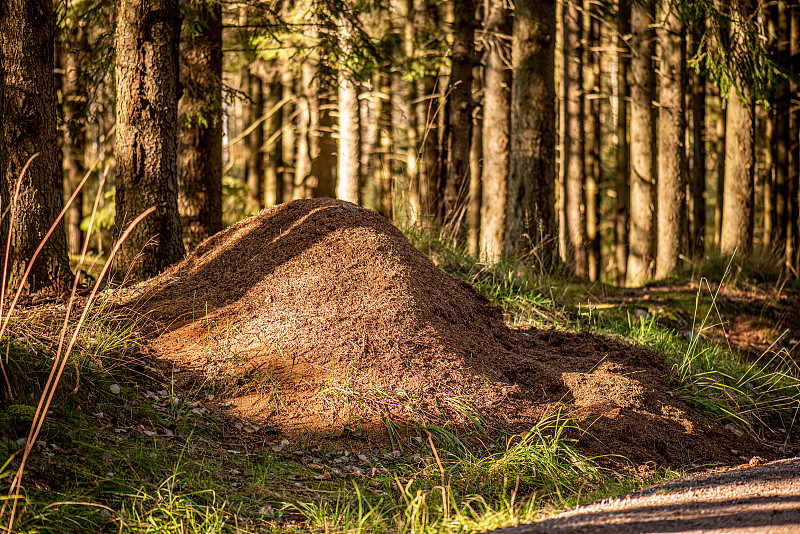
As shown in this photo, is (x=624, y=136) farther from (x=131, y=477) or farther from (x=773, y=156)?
(x=131, y=477)

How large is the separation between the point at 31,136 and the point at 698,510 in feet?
16.1

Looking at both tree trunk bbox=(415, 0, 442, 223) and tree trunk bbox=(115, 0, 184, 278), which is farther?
tree trunk bbox=(415, 0, 442, 223)

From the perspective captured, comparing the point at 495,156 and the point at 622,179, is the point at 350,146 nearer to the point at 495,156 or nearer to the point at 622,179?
the point at 495,156

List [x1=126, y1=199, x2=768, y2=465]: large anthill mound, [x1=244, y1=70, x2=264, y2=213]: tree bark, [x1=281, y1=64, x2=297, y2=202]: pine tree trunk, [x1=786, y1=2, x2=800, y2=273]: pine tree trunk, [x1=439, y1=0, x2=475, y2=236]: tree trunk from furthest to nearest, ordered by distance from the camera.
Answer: [x1=244, y1=70, x2=264, y2=213]: tree bark → [x1=281, y1=64, x2=297, y2=202]: pine tree trunk → [x1=786, y1=2, x2=800, y2=273]: pine tree trunk → [x1=439, y1=0, x2=475, y2=236]: tree trunk → [x1=126, y1=199, x2=768, y2=465]: large anthill mound

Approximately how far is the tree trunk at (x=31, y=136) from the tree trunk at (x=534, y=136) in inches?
196

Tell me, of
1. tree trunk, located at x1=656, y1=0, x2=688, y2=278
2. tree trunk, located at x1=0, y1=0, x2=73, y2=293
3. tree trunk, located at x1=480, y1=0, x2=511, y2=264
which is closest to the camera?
tree trunk, located at x1=0, y1=0, x2=73, y2=293

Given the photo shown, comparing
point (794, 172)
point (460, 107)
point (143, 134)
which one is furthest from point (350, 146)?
point (794, 172)

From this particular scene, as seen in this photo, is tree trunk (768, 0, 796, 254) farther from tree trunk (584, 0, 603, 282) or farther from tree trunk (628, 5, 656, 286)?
tree trunk (584, 0, 603, 282)

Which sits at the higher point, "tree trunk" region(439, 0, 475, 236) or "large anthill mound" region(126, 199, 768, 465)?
"tree trunk" region(439, 0, 475, 236)

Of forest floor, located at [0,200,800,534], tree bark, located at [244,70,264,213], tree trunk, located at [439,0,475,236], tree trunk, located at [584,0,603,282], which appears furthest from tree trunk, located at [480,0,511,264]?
tree bark, located at [244,70,264,213]

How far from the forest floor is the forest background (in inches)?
35.0

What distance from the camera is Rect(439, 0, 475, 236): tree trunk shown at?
10203mm

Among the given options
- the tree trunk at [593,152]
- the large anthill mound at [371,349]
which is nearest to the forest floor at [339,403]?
the large anthill mound at [371,349]

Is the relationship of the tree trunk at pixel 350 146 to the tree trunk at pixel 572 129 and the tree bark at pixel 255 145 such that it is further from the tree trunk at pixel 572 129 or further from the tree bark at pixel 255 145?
the tree bark at pixel 255 145
